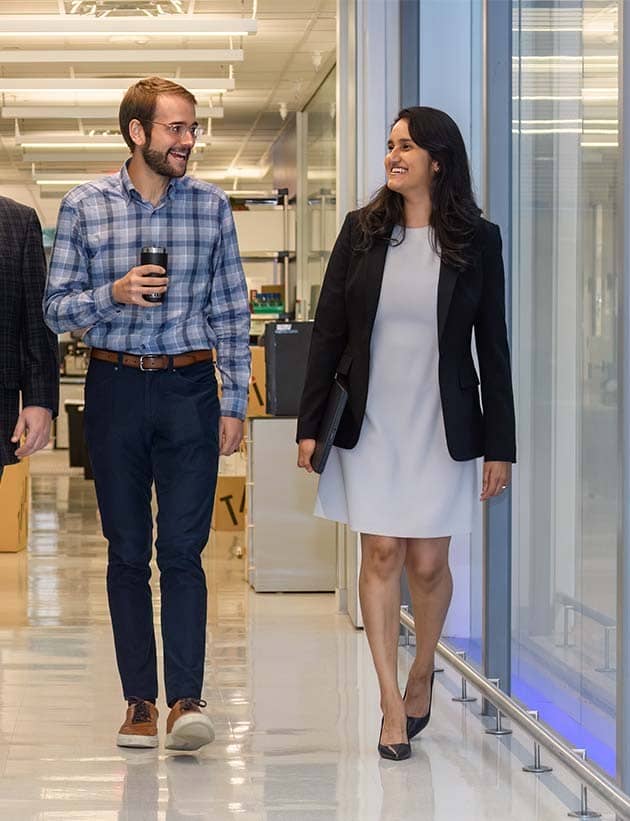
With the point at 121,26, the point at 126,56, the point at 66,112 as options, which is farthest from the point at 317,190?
the point at 121,26

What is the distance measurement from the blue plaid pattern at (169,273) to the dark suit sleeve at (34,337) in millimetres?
138

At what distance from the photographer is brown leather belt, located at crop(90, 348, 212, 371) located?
3.63 meters

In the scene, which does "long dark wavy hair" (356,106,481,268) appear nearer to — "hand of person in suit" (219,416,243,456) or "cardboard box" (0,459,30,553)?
"hand of person in suit" (219,416,243,456)

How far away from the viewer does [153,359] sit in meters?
3.63

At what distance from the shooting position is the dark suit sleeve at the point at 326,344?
12.1ft

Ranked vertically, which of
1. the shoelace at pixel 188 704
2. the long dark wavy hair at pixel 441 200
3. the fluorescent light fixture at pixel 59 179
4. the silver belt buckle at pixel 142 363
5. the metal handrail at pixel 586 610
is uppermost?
the fluorescent light fixture at pixel 59 179

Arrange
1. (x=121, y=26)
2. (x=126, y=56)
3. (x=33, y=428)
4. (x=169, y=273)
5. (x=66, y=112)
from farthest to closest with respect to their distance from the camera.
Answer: (x=66, y=112), (x=126, y=56), (x=121, y=26), (x=169, y=273), (x=33, y=428)

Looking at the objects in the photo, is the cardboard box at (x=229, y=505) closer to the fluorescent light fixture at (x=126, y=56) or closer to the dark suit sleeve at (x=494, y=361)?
the fluorescent light fixture at (x=126, y=56)

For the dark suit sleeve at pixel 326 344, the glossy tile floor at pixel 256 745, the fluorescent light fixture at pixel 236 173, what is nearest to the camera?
the glossy tile floor at pixel 256 745

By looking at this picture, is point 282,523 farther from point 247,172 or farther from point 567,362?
point 247,172

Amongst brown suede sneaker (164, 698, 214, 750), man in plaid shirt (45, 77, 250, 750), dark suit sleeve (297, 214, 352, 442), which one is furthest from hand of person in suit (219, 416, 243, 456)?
brown suede sneaker (164, 698, 214, 750)

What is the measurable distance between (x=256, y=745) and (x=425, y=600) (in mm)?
590

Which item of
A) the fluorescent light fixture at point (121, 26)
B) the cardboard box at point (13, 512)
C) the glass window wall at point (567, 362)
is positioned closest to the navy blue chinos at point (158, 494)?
the glass window wall at point (567, 362)

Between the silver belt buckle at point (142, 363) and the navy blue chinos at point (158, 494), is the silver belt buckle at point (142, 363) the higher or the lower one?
the higher one
